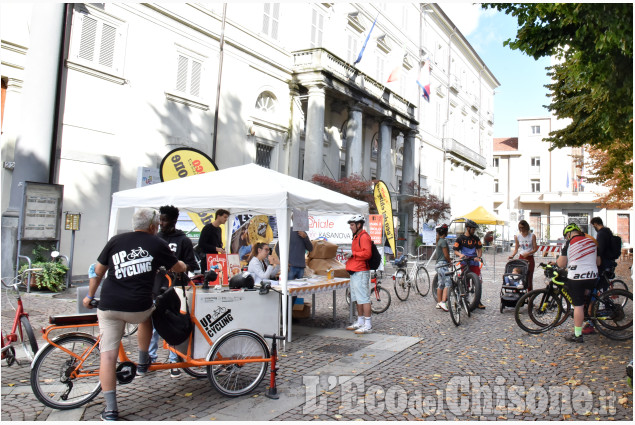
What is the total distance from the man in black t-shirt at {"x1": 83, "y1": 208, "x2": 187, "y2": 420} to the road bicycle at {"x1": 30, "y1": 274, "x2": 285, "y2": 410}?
25 cm

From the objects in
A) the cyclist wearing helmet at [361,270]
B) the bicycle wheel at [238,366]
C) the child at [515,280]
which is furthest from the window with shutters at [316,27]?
the bicycle wheel at [238,366]

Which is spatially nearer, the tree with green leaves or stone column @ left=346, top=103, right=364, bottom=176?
the tree with green leaves

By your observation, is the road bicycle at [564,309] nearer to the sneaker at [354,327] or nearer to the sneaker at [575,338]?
the sneaker at [575,338]

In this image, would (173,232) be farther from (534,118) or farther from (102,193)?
(534,118)

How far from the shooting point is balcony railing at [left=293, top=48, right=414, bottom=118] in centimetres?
2077

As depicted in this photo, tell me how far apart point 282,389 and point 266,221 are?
379 inches

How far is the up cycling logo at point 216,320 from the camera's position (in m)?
5.04

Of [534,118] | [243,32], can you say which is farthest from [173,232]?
[534,118]

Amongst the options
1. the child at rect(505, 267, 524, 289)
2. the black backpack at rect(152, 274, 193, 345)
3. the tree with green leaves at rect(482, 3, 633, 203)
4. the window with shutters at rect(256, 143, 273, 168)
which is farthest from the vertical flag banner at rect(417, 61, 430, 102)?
the black backpack at rect(152, 274, 193, 345)

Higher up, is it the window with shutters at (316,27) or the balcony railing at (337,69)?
the window with shutters at (316,27)

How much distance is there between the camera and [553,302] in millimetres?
7930

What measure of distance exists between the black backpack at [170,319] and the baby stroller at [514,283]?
731cm

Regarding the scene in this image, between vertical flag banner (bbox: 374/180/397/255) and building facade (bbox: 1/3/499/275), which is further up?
building facade (bbox: 1/3/499/275)

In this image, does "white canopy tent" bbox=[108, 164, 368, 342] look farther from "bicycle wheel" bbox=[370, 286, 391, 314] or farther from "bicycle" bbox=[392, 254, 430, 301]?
"bicycle" bbox=[392, 254, 430, 301]
